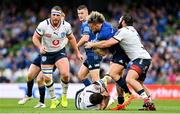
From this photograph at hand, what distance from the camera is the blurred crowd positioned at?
3197 centimetres

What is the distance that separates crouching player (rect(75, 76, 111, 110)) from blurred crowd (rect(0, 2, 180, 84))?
41.1 ft

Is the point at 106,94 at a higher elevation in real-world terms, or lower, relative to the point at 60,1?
lower

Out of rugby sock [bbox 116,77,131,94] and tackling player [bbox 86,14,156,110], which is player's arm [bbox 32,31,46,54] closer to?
tackling player [bbox 86,14,156,110]

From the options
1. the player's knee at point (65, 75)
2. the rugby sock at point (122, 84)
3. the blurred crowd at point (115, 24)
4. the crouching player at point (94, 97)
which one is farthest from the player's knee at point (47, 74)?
the blurred crowd at point (115, 24)

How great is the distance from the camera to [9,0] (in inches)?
1533

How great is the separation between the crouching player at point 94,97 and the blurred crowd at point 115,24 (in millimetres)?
12523

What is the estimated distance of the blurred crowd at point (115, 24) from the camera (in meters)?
32.0

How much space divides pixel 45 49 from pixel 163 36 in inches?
612

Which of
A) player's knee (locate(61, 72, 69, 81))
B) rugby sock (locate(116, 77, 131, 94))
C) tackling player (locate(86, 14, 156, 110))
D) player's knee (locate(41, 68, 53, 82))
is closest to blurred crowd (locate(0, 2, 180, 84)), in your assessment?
player's knee (locate(61, 72, 69, 81))

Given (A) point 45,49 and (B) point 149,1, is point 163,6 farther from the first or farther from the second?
(A) point 45,49

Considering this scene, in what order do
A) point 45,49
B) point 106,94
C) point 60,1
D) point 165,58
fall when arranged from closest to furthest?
1. point 106,94
2. point 45,49
3. point 165,58
4. point 60,1

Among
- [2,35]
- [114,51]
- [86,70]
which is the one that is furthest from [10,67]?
[114,51]

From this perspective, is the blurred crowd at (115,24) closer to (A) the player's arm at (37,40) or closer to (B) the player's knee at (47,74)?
(B) the player's knee at (47,74)

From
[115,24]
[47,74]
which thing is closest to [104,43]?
[47,74]
